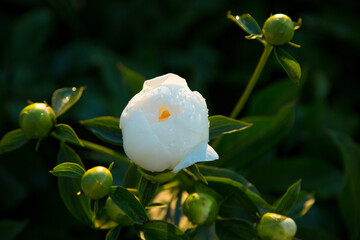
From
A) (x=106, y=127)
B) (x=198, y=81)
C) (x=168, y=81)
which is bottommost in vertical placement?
(x=198, y=81)

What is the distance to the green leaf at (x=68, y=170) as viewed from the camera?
70 centimetres

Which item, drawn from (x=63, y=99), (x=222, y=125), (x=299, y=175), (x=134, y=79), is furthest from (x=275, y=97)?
(x=63, y=99)

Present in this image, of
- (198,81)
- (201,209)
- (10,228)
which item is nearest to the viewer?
(201,209)

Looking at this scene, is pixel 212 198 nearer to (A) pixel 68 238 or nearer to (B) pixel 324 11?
(A) pixel 68 238

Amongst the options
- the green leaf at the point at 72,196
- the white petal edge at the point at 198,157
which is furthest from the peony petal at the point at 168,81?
the green leaf at the point at 72,196

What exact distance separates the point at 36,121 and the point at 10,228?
398 mm

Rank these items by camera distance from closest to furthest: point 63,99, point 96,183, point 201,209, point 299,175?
1. point 96,183
2. point 201,209
3. point 63,99
4. point 299,175

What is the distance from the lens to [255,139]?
112cm

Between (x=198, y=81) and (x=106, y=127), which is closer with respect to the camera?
(x=106, y=127)

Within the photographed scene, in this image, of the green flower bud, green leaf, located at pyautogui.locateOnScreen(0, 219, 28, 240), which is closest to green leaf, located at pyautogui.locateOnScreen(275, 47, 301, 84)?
the green flower bud

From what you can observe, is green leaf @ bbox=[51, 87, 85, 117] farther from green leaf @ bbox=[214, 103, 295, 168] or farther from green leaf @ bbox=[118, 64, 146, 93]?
green leaf @ bbox=[214, 103, 295, 168]

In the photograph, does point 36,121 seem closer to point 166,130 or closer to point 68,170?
point 68,170

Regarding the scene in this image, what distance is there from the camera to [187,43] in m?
1.68

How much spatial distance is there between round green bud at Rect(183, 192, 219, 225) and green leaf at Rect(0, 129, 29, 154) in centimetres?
34
